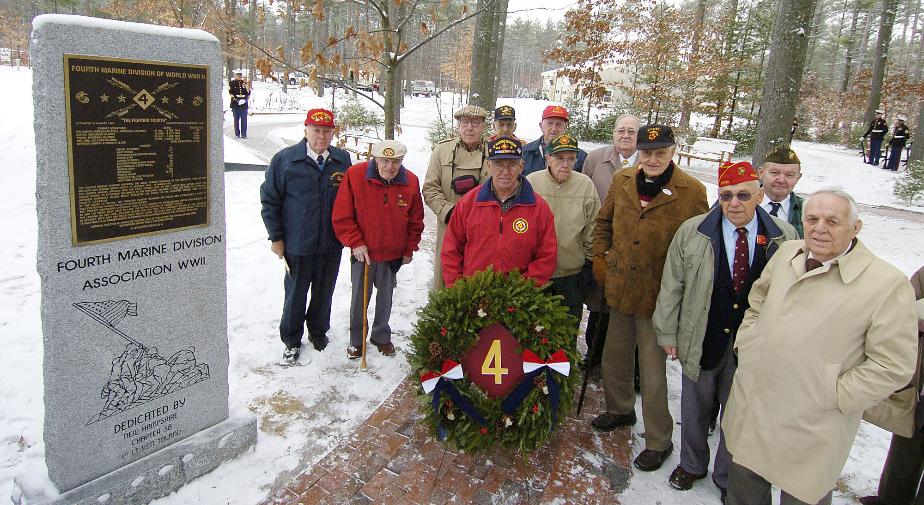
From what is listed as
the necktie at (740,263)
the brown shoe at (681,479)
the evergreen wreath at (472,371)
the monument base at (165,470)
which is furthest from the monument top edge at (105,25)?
the brown shoe at (681,479)

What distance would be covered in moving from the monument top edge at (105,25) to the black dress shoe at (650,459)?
3909 mm

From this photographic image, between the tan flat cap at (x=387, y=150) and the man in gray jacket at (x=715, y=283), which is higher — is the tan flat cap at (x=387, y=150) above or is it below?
above

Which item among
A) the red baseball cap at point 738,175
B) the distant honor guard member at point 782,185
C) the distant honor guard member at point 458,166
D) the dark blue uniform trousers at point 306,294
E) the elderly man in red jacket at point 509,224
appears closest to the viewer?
the red baseball cap at point 738,175

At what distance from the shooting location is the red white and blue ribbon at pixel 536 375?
3.35 meters

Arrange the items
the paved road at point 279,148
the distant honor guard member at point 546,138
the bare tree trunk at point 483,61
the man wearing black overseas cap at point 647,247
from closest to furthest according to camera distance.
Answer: the man wearing black overseas cap at point 647,247, the distant honor guard member at point 546,138, the bare tree trunk at point 483,61, the paved road at point 279,148

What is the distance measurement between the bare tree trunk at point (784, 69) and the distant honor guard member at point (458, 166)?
4528 millimetres

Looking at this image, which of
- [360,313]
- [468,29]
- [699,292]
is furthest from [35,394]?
[468,29]

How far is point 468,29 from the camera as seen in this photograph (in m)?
42.0

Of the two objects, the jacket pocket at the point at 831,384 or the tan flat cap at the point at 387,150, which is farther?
the tan flat cap at the point at 387,150

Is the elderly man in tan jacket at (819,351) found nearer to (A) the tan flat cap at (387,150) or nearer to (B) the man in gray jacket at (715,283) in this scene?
(B) the man in gray jacket at (715,283)

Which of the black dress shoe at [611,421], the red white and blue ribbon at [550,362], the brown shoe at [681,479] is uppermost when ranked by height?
the red white and blue ribbon at [550,362]

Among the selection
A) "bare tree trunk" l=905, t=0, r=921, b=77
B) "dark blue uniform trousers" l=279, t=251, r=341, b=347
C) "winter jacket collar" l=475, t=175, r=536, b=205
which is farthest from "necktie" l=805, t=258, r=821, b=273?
"bare tree trunk" l=905, t=0, r=921, b=77

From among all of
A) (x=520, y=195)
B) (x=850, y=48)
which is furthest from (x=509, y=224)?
(x=850, y=48)

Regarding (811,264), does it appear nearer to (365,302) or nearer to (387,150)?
(387,150)
